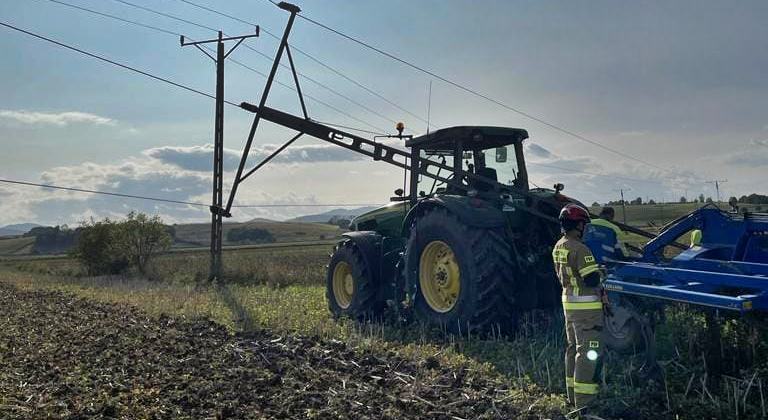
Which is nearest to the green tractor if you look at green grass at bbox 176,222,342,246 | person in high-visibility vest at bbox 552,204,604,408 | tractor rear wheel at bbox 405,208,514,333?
tractor rear wheel at bbox 405,208,514,333

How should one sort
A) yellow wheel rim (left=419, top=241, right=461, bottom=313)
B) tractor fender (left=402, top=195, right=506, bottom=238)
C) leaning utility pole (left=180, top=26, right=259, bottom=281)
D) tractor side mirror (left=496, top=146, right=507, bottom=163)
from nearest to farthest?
tractor fender (left=402, top=195, right=506, bottom=238), yellow wheel rim (left=419, top=241, right=461, bottom=313), tractor side mirror (left=496, top=146, right=507, bottom=163), leaning utility pole (left=180, top=26, right=259, bottom=281)

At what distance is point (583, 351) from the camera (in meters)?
4.77

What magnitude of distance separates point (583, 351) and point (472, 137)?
13.3 feet

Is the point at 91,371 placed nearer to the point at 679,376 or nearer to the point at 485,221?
the point at 485,221

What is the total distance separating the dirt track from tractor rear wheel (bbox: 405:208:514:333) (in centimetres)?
104

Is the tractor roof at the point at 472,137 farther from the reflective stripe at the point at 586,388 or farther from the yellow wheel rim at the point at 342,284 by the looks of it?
A: the reflective stripe at the point at 586,388

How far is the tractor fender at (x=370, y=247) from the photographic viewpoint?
904 cm

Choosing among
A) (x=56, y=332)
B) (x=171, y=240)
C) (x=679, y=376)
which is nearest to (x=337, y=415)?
(x=679, y=376)

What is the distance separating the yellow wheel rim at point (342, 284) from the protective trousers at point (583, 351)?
16.7 feet

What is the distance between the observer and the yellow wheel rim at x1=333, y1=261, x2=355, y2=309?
9.73m

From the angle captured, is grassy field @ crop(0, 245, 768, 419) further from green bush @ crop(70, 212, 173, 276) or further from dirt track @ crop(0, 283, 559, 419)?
green bush @ crop(70, 212, 173, 276)

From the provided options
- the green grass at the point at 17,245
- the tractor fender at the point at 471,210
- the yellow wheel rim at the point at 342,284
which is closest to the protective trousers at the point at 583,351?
the tractor fender at the point at 471,210

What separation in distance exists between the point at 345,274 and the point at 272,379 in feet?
13.9

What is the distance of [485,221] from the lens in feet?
22.2
